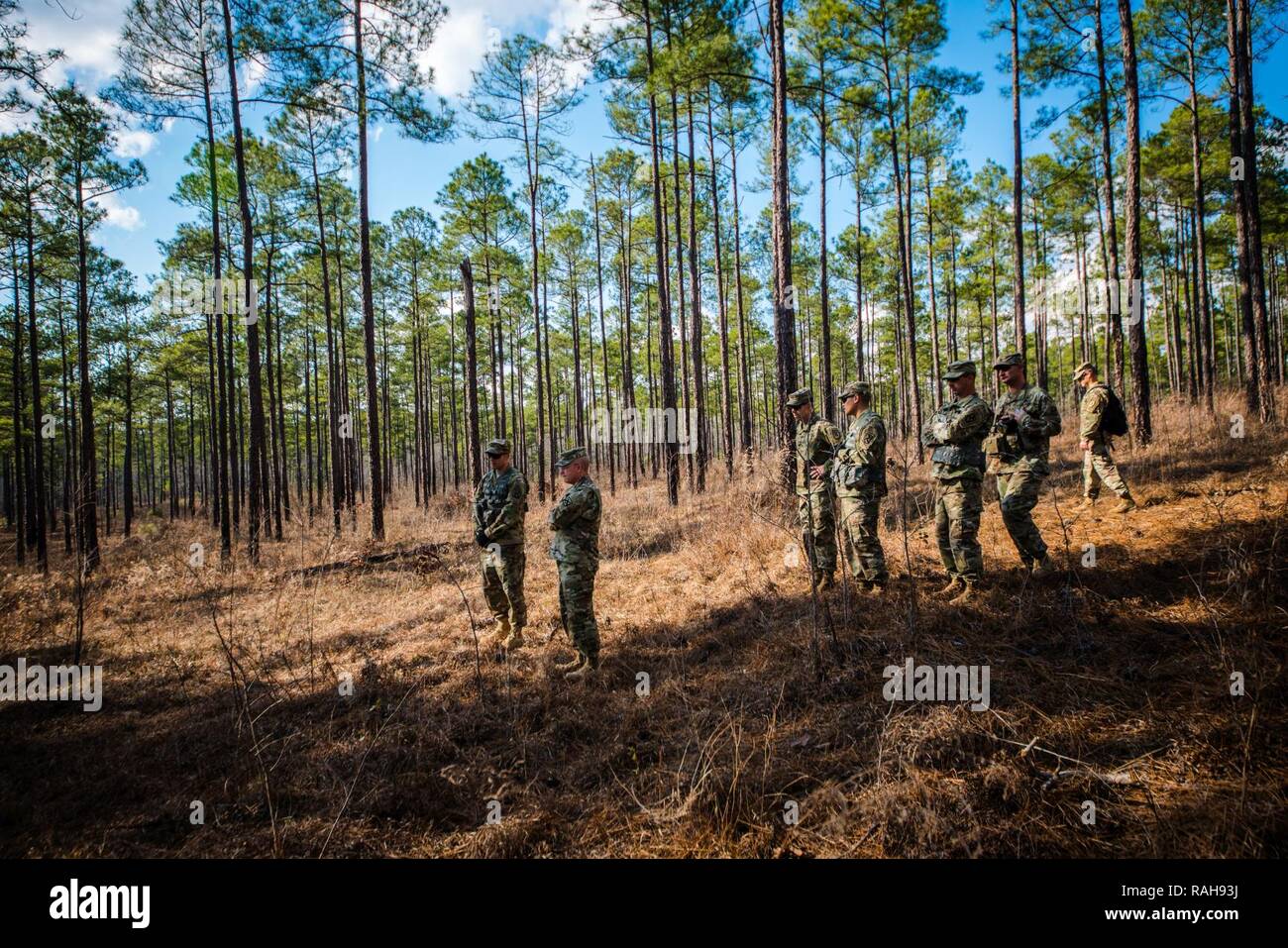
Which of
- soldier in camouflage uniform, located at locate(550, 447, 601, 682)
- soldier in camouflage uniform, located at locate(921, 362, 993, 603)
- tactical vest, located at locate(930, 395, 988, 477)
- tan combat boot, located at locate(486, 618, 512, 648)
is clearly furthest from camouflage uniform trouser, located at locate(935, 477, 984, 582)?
tan combat boot, located at locate(486, 618, 512, 648)

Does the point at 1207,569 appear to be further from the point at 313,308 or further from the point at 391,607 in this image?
the point at 313,308

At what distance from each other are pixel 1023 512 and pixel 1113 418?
2.72 m

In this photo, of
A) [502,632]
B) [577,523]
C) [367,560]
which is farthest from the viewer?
[367,560]

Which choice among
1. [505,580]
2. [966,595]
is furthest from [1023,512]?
[505,580]

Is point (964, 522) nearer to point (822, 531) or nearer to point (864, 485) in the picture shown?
point (864, 485)

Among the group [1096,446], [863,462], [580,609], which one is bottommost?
[580,609]

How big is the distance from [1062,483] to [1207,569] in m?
4.48

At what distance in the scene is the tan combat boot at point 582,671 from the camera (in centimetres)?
411

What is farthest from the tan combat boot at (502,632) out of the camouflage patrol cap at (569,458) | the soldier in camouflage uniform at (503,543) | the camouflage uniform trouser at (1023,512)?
the camouflage uniform trouser at (1023,512)

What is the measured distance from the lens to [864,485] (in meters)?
4.59

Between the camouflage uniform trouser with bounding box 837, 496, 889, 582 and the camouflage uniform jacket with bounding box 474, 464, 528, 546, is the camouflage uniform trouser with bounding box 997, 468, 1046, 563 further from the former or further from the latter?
the camouflage uniform jacket with bounding box 474, 464, 528, 546

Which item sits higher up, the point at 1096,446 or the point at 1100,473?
the point at 1096,446

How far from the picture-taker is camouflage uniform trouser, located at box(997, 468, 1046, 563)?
4.20 meters

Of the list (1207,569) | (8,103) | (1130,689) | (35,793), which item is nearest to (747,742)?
(1130,689)
